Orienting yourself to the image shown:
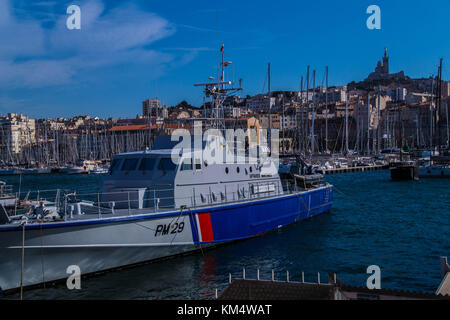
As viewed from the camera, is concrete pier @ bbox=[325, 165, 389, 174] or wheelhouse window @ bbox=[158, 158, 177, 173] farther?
concrete pier @ bbox=[325, 165, 389, 174]

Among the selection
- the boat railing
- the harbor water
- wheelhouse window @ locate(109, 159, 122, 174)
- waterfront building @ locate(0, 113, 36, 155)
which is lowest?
the harbor water

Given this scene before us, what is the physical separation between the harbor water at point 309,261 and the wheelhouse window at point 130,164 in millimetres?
3391

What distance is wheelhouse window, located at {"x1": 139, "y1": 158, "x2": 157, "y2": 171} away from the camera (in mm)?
14477

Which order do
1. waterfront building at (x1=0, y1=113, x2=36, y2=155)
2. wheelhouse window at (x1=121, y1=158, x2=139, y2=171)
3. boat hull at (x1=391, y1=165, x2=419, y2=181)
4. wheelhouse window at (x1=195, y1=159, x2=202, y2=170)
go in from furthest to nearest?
waterfront building at (x1=0, y1=113, x2=36, y2=155) < boat hull at (x1=391, y1=165, x2=419, y2=181) < wheelhouse window at (x1=195, y1=159, x2=202, y2=170) < wheelhouse window at (x1=121, y1=158, x2=139, y2=171)

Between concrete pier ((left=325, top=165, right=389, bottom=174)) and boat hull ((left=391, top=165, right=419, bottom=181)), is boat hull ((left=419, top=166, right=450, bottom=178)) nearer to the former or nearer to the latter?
boat hull ((left=391, top=165, right=419, bottom=181))

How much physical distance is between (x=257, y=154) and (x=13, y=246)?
36.0 feet

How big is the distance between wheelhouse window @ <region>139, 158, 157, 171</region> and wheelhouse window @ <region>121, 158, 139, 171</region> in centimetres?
28

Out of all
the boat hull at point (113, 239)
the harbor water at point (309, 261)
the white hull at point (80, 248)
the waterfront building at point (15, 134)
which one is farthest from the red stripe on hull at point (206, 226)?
the waterfront building at point (15, 134)

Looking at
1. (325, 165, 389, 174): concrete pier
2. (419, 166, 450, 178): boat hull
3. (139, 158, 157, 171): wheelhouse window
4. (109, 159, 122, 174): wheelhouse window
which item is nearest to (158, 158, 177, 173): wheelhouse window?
(139, 158, 157, 171): wheelhouse window

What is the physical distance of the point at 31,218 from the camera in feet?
38.3

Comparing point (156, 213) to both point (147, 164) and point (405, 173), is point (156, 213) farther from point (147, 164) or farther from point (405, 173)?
point (405, 173)

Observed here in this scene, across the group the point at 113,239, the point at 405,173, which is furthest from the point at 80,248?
the point at 405,173

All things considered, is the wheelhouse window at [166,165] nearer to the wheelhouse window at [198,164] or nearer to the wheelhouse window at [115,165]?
the wheelhouse window at [198,164]

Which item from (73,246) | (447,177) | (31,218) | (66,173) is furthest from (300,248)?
(66,173)
